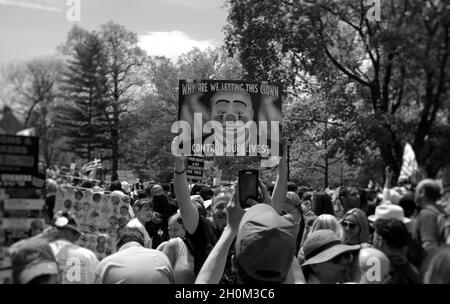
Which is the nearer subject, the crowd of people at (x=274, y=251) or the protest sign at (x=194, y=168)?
the crowd of people at (x=274, y=251)

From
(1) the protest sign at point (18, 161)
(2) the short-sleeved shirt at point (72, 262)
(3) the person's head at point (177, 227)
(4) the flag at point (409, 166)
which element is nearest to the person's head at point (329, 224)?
(3) the person's head at point (177, 227)

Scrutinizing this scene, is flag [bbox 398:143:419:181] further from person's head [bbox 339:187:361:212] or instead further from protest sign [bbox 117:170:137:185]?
protest sign [bbox 117:170:137:185]

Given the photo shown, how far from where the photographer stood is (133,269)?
104 inches

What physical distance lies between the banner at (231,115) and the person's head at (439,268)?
2.27 m

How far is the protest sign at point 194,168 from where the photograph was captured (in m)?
8.37

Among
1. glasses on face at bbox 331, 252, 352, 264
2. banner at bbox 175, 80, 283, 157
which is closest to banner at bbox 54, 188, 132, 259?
banner at bbox 175, 80, 283, 157

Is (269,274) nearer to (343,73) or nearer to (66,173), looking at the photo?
(66,173)

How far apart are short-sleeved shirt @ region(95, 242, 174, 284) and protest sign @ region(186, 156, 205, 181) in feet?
18.1

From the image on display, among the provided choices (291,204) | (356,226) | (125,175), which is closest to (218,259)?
(356,226)

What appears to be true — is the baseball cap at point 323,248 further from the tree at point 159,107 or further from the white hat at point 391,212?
the tree at point 159,107

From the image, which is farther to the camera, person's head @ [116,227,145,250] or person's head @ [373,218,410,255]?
person's head @ [116,227,145,250]

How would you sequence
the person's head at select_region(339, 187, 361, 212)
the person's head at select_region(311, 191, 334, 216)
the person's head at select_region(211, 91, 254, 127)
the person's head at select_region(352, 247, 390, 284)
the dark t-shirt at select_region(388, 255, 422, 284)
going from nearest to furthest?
the dark t-shirt at select_region(388, 255, 422, 284) → the person's head at select_region(352, 247, 390, 284) → the person's head at select_region(339, 187, 361, 212) → the person's head at select_region(211, 91, 254, 127) → the person's head at select_region(311, 191, 334, 216)

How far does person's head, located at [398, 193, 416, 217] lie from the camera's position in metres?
2.48
